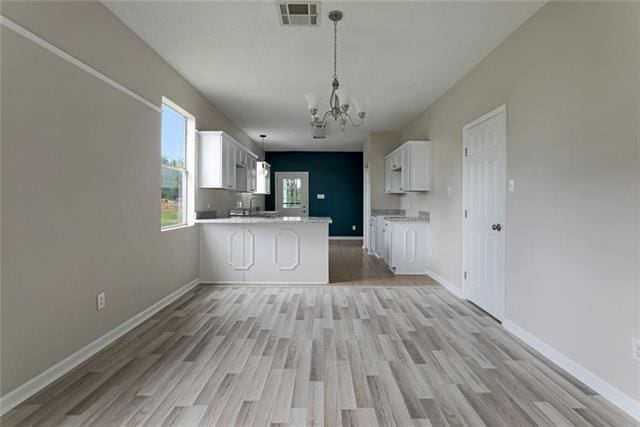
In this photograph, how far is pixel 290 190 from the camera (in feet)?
35.2

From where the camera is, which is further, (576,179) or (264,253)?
(264,253)

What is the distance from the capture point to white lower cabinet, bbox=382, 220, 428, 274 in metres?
5.61

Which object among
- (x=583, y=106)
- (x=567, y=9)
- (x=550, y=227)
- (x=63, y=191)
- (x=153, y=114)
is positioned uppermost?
(x=567, y=9)

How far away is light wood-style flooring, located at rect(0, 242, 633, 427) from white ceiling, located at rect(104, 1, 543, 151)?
2.68m

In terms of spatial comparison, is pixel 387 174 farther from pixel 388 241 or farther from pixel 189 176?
pixel 189 176

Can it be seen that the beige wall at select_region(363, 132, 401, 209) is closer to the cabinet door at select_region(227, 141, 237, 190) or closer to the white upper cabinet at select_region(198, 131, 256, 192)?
the cabinet door at select_region(227, 141, 237, 190)

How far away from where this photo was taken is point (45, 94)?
7.02 feet

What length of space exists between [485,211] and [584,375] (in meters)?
1.80

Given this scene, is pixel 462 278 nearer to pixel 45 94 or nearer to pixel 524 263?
pixel 524 263

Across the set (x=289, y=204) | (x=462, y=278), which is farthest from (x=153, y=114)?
(x=289, y=204)

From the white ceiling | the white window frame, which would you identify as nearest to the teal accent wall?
the white ceiling

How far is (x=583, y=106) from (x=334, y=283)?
348 centimetres

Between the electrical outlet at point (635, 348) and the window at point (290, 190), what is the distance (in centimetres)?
921

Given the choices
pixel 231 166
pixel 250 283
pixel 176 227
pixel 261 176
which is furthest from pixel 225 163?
pixel 261 176
